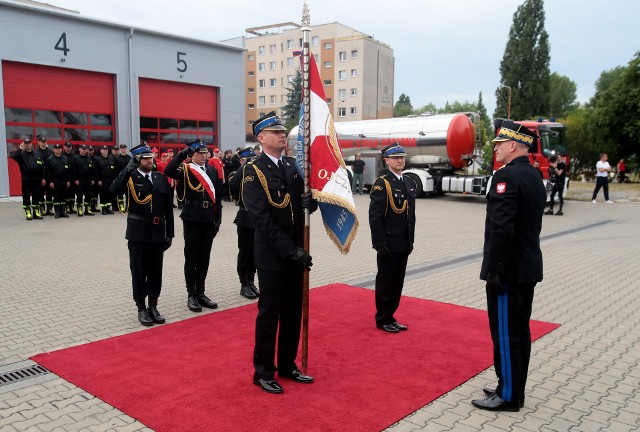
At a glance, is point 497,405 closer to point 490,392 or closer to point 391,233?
point 490,392

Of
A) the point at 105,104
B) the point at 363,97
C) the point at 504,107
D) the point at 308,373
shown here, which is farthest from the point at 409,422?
the point at 363,97

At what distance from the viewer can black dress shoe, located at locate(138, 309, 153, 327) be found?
5.60 m

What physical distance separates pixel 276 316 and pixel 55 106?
18.5m

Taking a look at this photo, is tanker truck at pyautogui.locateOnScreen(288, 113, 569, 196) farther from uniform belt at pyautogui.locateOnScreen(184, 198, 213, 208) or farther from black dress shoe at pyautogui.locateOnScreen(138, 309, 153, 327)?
black dress shoe at pyautogui.locateOnScreen(138, 309, 153, 327)

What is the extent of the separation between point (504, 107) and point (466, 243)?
4579 centimetres

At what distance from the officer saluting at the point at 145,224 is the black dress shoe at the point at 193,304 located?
470mm

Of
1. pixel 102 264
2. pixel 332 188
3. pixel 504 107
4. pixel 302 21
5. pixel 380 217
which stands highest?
pixel 504 107

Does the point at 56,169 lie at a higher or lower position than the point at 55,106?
lower

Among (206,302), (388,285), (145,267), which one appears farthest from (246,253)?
(388,285)

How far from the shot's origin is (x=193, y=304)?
619 centimetres

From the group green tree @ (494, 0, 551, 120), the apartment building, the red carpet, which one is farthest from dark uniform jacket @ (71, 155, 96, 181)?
the apartment building

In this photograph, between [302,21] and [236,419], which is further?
[302,21]

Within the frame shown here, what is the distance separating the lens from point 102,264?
28.3ft

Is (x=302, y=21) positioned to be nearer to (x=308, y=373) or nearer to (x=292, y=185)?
(x=292, y=185)
